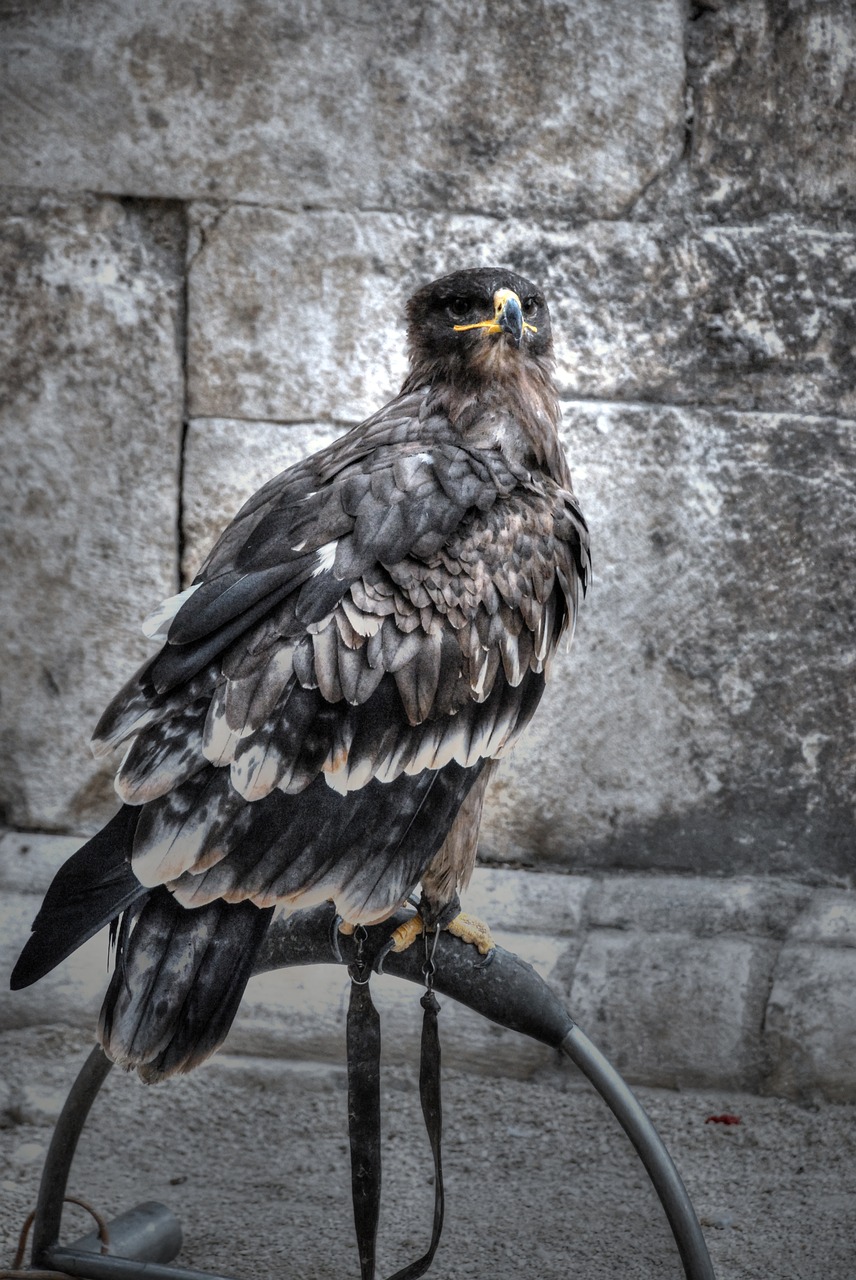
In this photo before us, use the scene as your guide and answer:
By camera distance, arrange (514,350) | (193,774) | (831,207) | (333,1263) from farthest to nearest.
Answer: (831,207), (333,1263), (514,350), (193,774)

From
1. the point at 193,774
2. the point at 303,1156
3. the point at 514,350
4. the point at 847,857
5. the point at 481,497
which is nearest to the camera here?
the point at 193,774

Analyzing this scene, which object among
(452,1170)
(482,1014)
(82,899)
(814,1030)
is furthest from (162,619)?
(814,1030)

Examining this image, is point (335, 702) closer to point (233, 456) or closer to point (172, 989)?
point (172, 989)

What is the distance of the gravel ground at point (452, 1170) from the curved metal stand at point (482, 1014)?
26 centimetres

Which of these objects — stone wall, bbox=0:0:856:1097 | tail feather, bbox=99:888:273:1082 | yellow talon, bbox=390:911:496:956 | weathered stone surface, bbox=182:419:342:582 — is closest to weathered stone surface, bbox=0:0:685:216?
stone wall, bbox=0:0:856:1097

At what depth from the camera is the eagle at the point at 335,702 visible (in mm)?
1208

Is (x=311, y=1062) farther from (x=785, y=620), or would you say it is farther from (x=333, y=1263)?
(x=785, y=620)

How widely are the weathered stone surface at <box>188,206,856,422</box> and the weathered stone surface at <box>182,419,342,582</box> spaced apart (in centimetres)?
6

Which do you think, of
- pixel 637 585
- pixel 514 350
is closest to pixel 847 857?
pixel 637 585

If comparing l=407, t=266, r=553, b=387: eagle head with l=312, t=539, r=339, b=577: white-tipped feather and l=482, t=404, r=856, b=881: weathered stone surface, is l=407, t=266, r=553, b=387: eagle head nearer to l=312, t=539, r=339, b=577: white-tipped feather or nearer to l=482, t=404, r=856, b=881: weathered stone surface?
l=312, t=539, r=339, b=577: white-tipped feather

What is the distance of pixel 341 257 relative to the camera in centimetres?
222

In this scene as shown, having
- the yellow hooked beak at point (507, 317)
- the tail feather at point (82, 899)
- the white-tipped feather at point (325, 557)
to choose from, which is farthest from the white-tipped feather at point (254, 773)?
the yellow hooked beak at point (507, 317)

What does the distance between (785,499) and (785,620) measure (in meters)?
0.22

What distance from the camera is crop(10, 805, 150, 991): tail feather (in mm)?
1163
